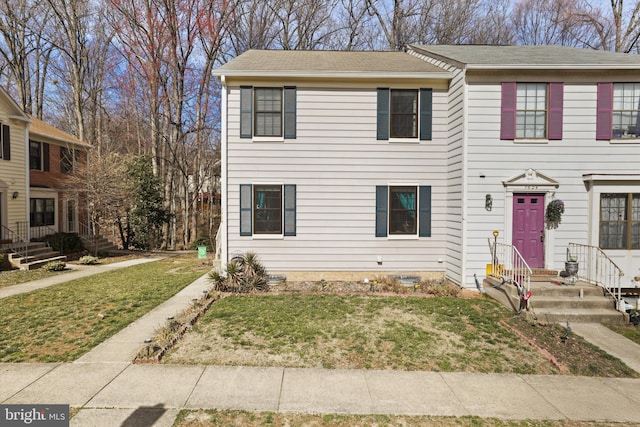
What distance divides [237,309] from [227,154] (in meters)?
4.57

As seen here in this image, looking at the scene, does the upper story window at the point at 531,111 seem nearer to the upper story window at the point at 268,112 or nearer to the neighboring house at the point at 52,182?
the upper story window at the point at 268,112

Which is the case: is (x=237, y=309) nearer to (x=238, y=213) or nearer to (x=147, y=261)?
(x=238, y=213)

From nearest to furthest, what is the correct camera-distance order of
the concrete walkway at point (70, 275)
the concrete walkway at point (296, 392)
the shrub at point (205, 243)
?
the concrete walkway at point (296, 392) < the concrete walkway at point (70, 275) < the shrub at point (205, 243)

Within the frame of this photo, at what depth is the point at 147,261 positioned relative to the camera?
1606 centimetres

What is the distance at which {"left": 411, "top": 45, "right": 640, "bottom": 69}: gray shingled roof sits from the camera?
8.84m

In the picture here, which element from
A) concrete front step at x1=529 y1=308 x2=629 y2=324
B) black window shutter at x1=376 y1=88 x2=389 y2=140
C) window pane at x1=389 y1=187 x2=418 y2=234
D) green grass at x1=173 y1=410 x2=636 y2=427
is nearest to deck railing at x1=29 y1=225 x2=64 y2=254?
window pane at x1=389 y1=187 x2=418 y2=234

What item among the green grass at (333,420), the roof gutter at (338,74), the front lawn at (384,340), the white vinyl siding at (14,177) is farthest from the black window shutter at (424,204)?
the white vinyl siding at (14,177)

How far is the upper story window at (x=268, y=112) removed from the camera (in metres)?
9.94

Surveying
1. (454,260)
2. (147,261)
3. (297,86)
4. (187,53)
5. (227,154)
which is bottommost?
(147,261)

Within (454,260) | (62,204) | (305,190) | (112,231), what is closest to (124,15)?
(62,204)

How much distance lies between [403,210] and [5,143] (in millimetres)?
16964

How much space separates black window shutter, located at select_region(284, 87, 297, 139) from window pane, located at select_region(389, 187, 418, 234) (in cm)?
350

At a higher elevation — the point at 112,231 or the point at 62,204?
the point at 62,204

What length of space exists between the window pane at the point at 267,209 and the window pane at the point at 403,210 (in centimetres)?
340
